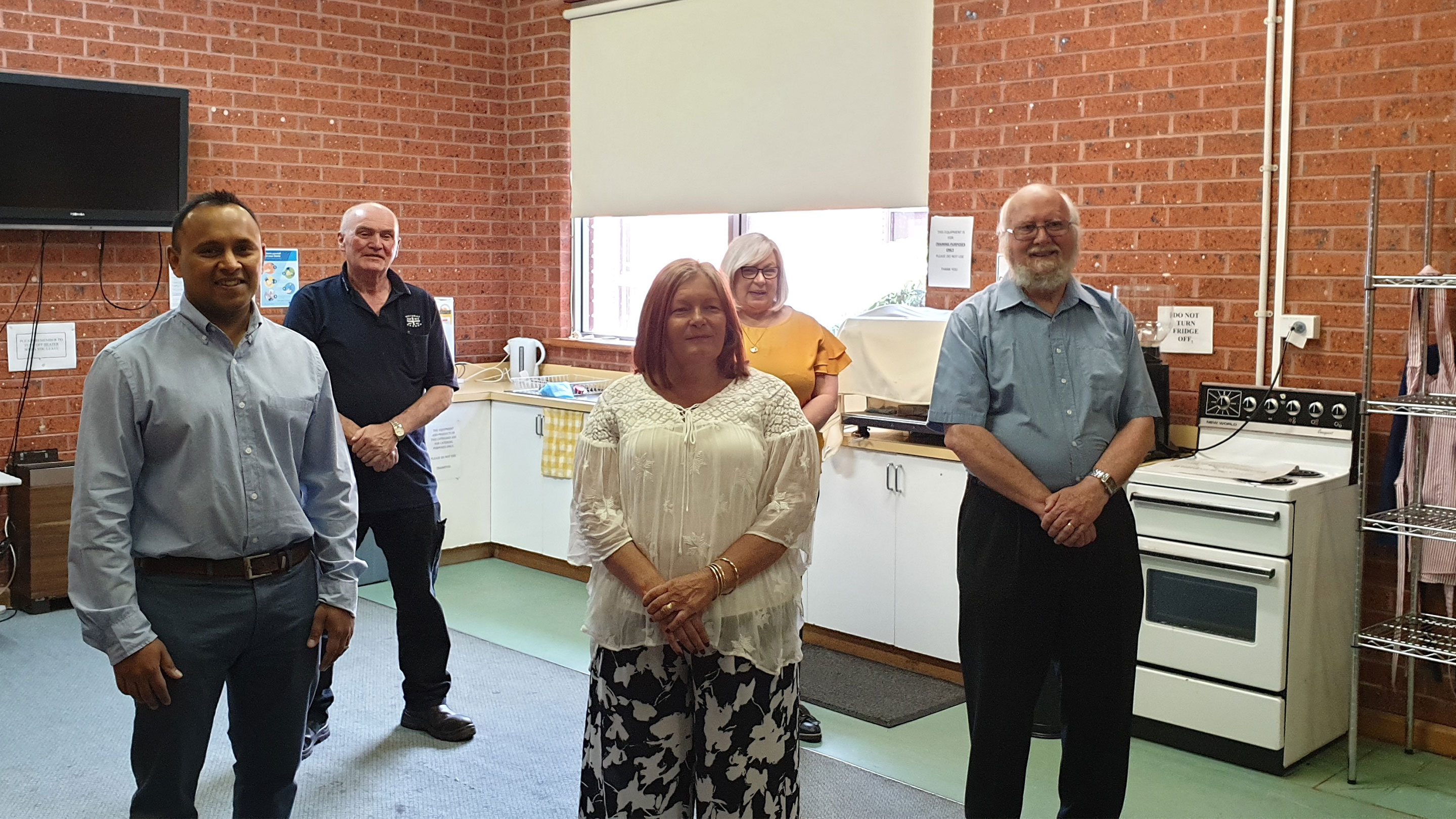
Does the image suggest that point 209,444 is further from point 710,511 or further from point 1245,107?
point 1245,107

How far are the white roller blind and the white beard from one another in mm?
2188

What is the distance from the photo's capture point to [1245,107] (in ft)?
13.1

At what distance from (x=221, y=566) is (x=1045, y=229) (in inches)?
72.0

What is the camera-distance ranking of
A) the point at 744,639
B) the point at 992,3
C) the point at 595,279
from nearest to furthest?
the point at 744,639, the point at 992,3, the point at 595,279

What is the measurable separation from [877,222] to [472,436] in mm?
2228

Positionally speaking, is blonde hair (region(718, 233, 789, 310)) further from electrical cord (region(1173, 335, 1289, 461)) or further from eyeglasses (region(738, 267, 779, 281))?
electrical cord (region(1173, 335, 1289, 461))

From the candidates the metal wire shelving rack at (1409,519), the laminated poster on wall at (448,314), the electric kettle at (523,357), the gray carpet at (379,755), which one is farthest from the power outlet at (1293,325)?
the laminated poster on wall at (448,314)

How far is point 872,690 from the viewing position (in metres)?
4.28

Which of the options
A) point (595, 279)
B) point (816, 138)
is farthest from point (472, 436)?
point (816, 138)

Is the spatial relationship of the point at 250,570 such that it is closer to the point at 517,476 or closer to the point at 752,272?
the point at 752,272

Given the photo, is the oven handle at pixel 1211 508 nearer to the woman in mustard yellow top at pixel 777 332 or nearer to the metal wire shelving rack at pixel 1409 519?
the metal wire shelving rack at pixel 1409 519

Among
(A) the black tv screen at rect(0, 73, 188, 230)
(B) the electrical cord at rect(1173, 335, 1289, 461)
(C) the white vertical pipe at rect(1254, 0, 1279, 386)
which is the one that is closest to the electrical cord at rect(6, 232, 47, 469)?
(A) the black tv screen at rect(0, 73, 188, 230)

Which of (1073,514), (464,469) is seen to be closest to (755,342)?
(1073,514)

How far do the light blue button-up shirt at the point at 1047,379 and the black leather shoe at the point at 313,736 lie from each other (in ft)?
6.92
